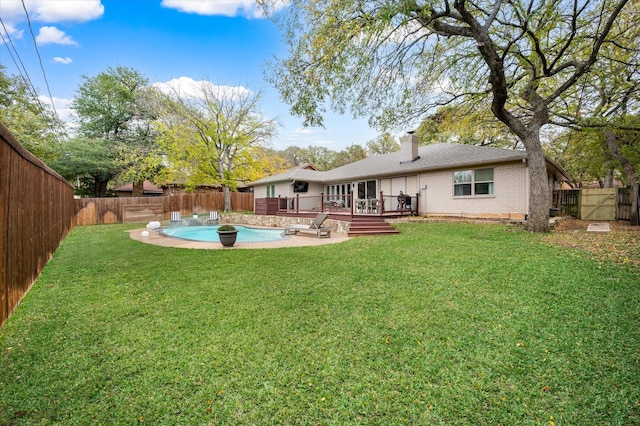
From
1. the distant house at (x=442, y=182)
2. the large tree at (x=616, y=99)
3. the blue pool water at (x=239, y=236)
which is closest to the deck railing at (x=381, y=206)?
the distant house at (x=442, y=182)

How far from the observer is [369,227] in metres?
12.5

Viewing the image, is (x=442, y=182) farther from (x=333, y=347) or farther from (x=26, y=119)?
(x=26, y=119)

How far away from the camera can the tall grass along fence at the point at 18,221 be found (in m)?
3.60

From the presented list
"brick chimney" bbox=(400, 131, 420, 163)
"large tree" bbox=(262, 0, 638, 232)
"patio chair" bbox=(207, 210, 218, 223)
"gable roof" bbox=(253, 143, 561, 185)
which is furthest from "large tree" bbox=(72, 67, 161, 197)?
"large tree" bbox=(262, 0, 638, 232)

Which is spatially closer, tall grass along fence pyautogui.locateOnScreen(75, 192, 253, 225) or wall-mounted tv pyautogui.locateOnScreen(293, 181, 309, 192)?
tall grass along fence pyautogui.locateOnScreen(75, 192, 253, 225)

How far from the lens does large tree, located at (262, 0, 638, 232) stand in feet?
24.7

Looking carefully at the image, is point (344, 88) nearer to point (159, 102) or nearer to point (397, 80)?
point (397, 80)

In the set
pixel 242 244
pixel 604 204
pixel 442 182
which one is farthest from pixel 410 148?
pixel 242 244

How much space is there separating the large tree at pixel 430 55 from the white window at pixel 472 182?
3189 mm

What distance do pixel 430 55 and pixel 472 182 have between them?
6107 millimetres

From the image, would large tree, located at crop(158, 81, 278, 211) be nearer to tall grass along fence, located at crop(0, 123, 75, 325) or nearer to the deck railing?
the deck railing

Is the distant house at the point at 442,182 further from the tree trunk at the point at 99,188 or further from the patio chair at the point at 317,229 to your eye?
the tree trunk at the point at 99,188

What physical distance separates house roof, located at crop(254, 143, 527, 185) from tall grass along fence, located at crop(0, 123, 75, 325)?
14.1 metres

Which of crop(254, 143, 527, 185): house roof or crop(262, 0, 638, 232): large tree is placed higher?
crop(262, 0, 638, 232): large tree
